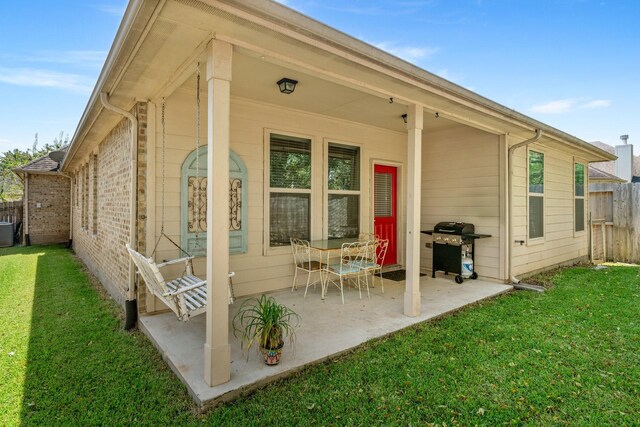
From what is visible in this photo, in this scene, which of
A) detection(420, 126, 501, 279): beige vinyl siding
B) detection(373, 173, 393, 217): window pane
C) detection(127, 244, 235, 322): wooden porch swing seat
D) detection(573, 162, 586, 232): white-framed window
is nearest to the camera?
detection(127, 244, 235, 322): wooden porch swing seat

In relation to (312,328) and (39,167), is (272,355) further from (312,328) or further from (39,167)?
(39,167)

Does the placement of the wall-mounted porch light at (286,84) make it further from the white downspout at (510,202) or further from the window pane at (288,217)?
the white downspout at (510,202)

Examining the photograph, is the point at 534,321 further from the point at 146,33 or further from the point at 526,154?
the point at 146,33

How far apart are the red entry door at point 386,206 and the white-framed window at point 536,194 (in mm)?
2524

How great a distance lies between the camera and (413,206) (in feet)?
12.8

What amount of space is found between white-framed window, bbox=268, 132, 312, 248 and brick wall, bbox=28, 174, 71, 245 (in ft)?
35.4

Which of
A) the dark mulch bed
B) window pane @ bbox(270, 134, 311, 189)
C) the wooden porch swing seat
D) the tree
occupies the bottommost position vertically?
the dark mulch bed

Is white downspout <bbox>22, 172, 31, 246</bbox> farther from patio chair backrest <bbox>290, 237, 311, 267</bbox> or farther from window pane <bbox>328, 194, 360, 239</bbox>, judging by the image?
window pane <bbox>328, 194, 360, 239</bbox>

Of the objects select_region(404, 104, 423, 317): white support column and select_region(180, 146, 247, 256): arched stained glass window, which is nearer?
select_region(404, 104, 423, 317): white support column

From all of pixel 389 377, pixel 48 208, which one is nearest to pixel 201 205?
pixel 389 377

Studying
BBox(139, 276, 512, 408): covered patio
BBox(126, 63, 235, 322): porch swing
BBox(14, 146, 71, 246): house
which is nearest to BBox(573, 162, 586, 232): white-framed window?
BBox(139, 276, 512, 408): covered patio

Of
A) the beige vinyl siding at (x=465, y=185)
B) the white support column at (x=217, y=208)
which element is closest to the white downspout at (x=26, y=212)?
the white support column at (x=217, y=208)

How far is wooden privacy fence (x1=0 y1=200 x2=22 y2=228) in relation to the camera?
1186 centimetres

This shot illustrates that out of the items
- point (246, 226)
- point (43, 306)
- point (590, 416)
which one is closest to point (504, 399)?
point (590, 416)
